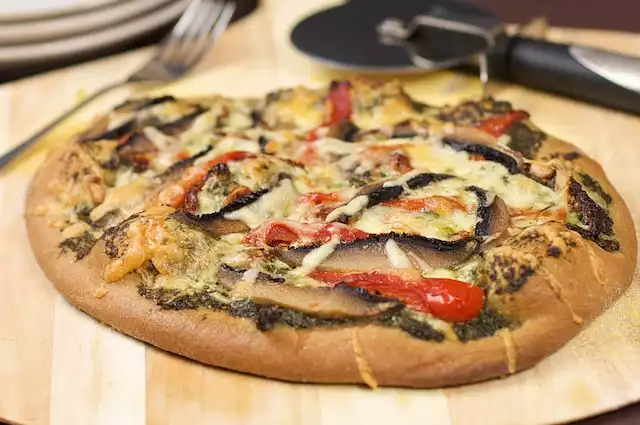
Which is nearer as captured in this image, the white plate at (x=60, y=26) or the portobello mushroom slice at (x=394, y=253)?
the portobello mushroom slice at (x=394, y=253)

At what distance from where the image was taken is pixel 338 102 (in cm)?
467

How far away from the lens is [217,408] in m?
3.13

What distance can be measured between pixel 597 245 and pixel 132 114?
2.46 m

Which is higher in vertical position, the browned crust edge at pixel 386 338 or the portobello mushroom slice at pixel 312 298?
the portobello mushroom slice at pixel 312 298

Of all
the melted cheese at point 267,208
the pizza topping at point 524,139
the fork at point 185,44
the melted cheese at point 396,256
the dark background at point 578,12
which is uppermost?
the melted cheese at point 396,256

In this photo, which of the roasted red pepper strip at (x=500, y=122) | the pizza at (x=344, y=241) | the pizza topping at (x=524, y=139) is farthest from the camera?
the roasted red pepper strip at (x=500, y=122)

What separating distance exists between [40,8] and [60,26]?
162 mm

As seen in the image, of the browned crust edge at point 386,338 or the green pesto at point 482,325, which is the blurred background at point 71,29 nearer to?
the browned crust edge at point 386,338

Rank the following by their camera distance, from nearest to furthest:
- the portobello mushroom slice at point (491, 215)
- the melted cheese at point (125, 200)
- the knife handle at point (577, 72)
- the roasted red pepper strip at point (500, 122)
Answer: the portobello mushroom slice at point (491, 215), the melted cheese at point (125, 200), the roasted red pepper strip at point (500, 122), the knife handle at point (577, 72)

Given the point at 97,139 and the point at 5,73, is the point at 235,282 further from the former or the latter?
the point at 5,73

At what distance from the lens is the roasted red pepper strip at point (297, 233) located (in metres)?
3.52

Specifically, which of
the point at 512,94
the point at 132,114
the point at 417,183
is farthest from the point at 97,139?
the point at 512,94

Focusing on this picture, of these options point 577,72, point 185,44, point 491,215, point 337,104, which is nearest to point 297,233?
point 491,215

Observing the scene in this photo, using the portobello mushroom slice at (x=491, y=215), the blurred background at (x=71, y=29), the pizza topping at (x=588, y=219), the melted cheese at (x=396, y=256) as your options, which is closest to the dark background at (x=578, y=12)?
the blurred background at (x=71, y=29)
